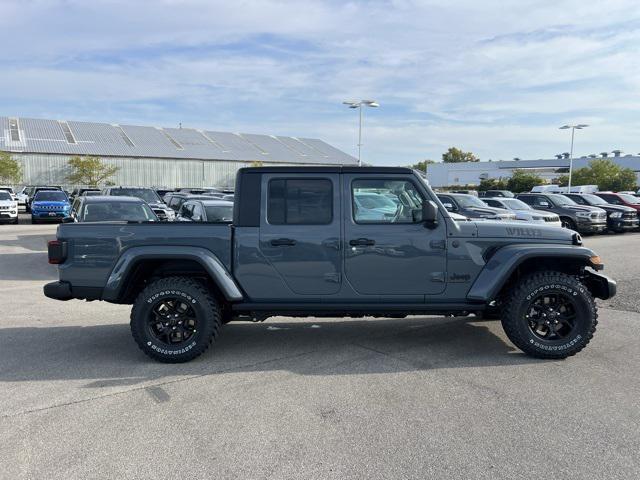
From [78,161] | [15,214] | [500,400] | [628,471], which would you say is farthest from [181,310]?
[78,161]

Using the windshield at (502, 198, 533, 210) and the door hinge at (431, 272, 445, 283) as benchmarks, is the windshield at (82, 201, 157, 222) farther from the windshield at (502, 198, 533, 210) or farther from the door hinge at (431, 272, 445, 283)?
the windshield at (502, 198, 533, 210)

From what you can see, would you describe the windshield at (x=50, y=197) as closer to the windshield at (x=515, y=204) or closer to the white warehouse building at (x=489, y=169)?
the windshield at (x=515, y=204)

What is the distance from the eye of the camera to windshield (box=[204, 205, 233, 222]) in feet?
40.7

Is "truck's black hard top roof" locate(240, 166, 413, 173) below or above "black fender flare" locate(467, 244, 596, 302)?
above

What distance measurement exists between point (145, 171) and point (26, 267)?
4379 cm

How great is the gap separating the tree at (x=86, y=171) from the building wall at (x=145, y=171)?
0.85m

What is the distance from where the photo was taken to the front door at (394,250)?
5215 mm

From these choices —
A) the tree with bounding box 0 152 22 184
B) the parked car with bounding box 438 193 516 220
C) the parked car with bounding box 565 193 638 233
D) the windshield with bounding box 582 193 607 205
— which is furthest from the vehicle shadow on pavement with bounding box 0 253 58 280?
the tree with bounding box 0 152 22 184

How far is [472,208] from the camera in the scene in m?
17.1

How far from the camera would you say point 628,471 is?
3201 millimetres

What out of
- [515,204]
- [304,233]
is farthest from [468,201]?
[304,233]

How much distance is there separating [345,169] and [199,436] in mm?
2921

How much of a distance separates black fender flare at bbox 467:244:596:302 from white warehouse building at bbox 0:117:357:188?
45838mm

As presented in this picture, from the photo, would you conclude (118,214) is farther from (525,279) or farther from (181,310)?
(525,279)
